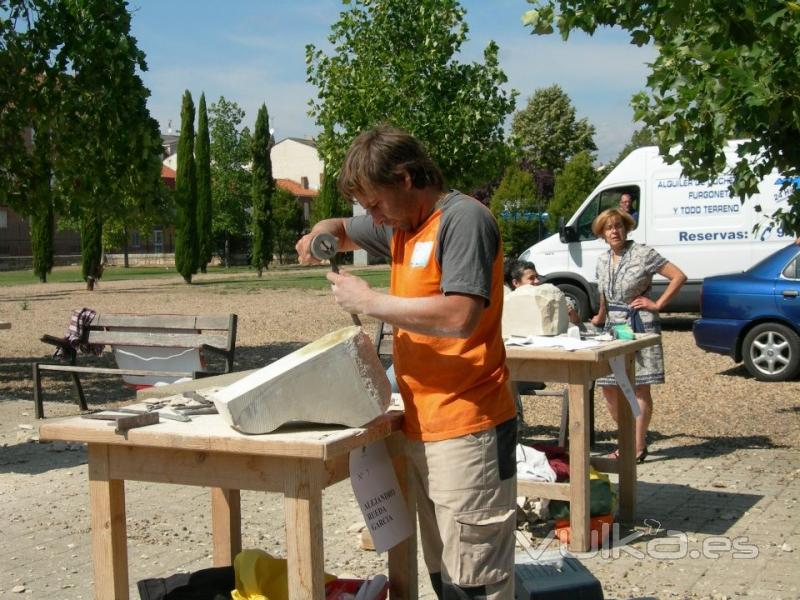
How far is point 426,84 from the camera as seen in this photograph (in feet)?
67.5

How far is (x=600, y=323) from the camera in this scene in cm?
788

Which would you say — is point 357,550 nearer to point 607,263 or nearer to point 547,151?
point 607,263

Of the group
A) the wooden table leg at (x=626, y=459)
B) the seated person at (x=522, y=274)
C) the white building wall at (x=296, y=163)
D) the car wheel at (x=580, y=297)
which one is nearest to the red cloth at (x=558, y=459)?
the wooden table leg at (x=626, y=459)

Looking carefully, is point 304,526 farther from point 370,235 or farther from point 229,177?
point 229,177

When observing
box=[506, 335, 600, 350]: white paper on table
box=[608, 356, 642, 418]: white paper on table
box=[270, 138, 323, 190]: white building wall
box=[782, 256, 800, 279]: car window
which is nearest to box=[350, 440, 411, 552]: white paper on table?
box=[506, 335, 600, 350]: white paper on table

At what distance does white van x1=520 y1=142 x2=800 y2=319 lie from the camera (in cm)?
1581

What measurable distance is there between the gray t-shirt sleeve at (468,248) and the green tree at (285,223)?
190 ft

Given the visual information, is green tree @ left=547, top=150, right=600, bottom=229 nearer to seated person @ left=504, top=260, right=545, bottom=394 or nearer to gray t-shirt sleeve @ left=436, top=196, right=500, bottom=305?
seated person @ left=504, top=260, right=545, bottom=394

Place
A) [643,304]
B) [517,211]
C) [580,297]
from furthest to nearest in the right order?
[517,211], [580,297], [643,304]

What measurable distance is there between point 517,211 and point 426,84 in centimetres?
2195

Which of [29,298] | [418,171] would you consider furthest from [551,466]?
[29,298]

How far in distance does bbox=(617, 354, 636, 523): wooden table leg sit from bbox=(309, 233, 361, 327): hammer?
312 cm

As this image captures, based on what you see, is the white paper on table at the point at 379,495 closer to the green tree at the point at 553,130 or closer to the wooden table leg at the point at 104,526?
the wooden table leg at the point at 104,526

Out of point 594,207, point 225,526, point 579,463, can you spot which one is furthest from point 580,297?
point 225,526
